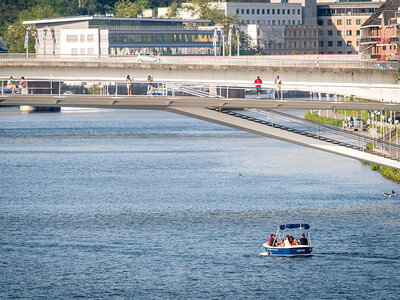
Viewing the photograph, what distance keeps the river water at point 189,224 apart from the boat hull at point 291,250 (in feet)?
1.69

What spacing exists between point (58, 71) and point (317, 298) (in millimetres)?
76341

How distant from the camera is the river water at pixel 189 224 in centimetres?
5672

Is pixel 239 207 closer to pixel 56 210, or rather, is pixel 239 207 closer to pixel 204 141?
pixel 56 210

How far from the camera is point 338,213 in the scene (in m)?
77.8

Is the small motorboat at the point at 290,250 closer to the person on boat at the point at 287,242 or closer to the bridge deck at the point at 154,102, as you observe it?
the person on boat at the point at 287,242

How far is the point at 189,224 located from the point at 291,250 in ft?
38.8

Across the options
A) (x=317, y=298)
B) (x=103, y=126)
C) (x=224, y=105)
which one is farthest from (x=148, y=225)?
(x=103, y=126)

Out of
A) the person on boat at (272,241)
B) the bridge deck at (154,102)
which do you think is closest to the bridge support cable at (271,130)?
the bridge deck at (154,102)

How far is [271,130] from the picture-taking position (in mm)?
78750

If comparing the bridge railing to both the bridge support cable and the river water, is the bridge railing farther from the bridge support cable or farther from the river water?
the bridge support cable

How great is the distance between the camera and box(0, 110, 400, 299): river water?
5672 cm

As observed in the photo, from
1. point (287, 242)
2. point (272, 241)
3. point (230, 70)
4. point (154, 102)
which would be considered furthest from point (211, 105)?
point (230, 70)

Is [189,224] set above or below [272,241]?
below

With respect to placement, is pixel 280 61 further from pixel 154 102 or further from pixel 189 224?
pixel 189 224
